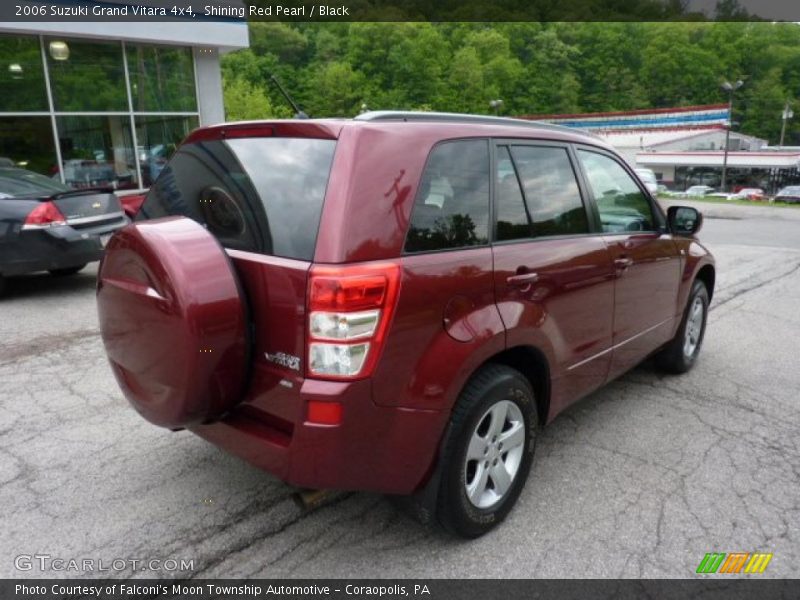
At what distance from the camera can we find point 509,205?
2.82 m

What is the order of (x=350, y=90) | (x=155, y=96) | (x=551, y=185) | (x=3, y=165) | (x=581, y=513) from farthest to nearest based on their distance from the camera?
(x=350, y=90) < (x=155, y=96) < (x=3, y=165) < (x=551, y=185) < (x=581, y=513)

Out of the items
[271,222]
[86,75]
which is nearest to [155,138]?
[86,75]

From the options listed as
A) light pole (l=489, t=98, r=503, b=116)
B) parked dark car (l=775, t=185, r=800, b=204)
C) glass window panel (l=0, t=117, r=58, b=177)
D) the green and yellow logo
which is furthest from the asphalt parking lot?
parked dark car (l=775, t=185, r=800, b=204)

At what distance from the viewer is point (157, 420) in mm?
2488

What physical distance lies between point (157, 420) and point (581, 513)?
1.95 metres

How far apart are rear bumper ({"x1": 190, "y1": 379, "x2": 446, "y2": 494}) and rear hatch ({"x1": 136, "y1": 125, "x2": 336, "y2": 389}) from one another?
0.13 m

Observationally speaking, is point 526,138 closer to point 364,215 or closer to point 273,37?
point 364,215

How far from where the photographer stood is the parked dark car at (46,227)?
258 inches

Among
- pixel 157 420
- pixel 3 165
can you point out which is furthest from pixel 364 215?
pixel 3 165

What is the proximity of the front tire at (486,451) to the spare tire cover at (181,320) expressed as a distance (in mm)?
904

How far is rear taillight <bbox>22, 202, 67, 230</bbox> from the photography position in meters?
6.56

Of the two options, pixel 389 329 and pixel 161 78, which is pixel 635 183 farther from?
pixel 161 78

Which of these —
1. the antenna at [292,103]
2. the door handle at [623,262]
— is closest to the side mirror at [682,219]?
the door handle at [623,262]

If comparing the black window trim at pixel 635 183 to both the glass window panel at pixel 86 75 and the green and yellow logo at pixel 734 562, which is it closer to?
the green and yellow logo at pixel 734 562
